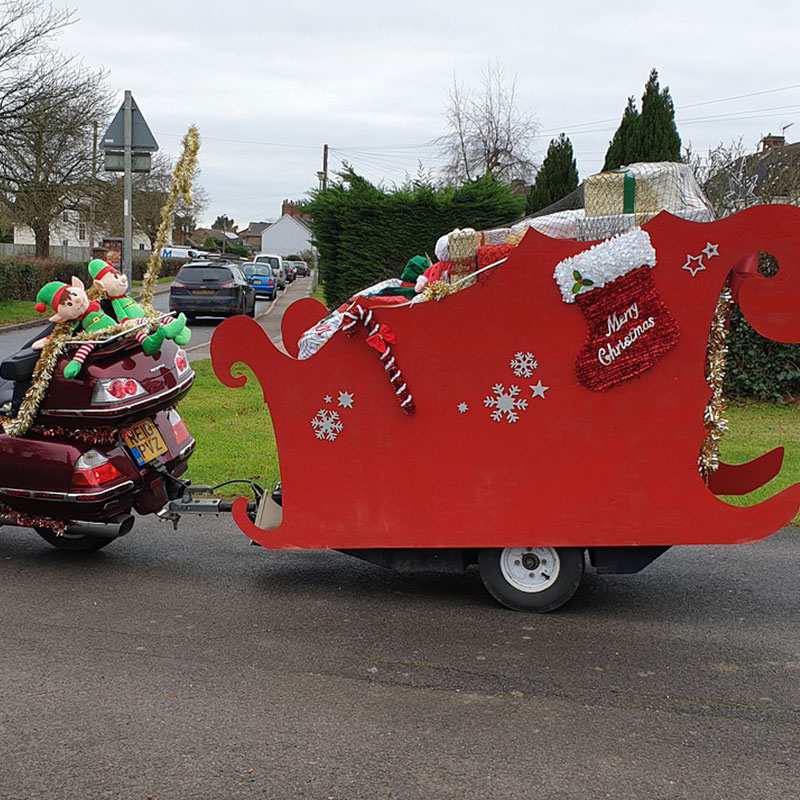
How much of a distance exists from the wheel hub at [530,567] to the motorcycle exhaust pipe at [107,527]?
218 cm

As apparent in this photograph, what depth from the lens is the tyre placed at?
554cm

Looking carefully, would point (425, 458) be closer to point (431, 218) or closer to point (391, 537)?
point (391, 537)

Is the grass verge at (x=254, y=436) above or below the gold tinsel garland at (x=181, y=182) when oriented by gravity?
below

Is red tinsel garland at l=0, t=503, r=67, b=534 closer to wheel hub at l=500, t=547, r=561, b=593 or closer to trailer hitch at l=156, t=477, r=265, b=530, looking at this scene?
trailer hitch at l=156, t=477, r=265, b=530

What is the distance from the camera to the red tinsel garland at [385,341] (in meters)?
4.35

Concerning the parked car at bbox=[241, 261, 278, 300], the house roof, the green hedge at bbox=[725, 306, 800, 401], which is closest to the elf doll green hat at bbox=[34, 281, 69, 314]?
the green hedge at bbox=[725, 306, 800, 401]

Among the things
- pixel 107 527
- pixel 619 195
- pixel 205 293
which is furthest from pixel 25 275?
pixel 619 195

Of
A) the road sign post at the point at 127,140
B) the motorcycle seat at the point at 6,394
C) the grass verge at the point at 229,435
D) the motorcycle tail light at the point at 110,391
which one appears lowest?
the grass verge at the point at 229,435

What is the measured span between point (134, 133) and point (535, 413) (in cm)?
614

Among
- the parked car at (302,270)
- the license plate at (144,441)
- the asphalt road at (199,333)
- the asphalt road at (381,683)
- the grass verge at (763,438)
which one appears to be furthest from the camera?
the parked car at (302,270)

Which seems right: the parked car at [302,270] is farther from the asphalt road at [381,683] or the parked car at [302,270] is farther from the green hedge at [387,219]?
the asphalt road at [381,683]

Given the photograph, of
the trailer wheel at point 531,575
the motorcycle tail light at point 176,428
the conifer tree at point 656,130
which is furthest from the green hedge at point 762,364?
the motorcycle tail light at point 176,428

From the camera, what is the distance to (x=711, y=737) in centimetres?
339

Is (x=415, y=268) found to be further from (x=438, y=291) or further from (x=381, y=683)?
(x=381, y=683)
